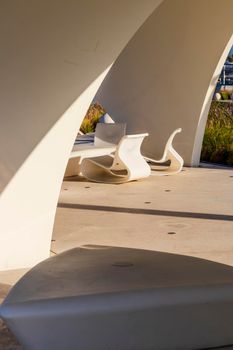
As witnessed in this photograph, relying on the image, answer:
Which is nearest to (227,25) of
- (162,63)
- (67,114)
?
(162,63)

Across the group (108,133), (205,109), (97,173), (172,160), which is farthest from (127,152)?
(205,109)

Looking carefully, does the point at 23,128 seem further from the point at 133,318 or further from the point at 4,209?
the point at 133,318

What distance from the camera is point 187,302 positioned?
10.7ft

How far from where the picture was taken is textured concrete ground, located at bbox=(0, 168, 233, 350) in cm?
719

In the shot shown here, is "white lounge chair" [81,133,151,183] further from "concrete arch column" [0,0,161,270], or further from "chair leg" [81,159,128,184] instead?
"concrete arch column" [0,0,161,270]

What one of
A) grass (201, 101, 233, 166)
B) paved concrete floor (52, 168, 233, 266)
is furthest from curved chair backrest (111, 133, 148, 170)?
grass (201, 101, 233, 166)

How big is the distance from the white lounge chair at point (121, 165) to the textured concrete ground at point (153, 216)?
7.3 inches

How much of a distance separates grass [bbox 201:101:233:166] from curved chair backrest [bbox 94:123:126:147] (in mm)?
2418

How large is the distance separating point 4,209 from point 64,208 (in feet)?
10.7

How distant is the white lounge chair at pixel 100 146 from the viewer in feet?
36.1

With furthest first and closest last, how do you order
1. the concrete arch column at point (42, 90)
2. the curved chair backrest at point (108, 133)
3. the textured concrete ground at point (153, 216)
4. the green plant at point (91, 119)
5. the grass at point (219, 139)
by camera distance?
1. the green plant at point (91, 119)
2. the grass at point (219, 139)
3. the curved chair backrest at point (108, 133)
4. the textured concrete ground at point (153, 216)
5. the concrete arch column at point (42, 90)

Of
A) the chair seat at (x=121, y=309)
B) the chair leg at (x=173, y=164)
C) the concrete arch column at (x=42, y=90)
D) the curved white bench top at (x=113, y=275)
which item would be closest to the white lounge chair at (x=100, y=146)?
the chair leg at (x=173, y=164)

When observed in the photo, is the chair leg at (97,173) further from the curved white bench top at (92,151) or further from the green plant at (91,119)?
the green plant at (91,119)

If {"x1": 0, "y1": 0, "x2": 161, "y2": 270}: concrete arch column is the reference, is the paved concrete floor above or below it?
below
